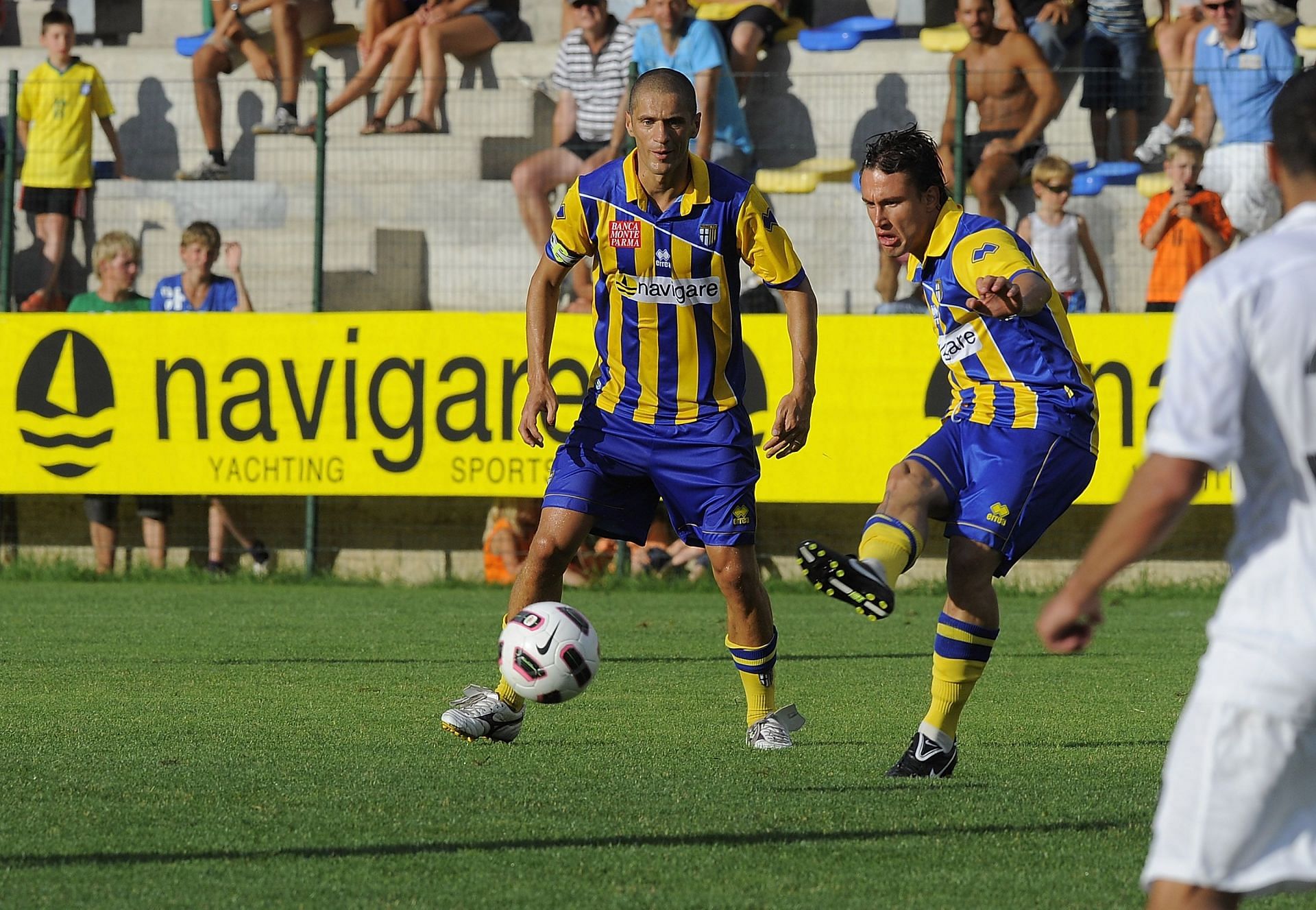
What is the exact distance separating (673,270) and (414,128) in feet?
30.6

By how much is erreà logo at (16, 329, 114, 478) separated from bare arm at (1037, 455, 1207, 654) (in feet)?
36.3

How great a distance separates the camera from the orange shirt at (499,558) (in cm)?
1301

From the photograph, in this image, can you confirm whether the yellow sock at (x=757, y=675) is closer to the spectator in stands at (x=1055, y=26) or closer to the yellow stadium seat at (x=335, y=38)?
the spectator in stands at (x=1055, y=26)

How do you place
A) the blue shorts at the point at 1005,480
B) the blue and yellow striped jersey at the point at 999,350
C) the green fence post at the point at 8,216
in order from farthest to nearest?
1. the green fence post at the point at 8,216
2. the blue and yellow striped jersey at the point at 999,350
3. the blue shorts at the point at 1005,480

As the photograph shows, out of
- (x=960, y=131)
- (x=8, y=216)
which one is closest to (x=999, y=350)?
(x=960, y=131)

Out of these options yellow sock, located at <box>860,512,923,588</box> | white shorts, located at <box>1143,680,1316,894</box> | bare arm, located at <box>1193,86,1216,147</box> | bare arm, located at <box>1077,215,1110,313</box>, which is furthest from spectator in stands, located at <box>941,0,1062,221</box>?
white shorts, located at <box>1143,680,1316,894</box>

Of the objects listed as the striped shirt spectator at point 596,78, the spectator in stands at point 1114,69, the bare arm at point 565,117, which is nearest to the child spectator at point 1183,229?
the spectator in stands at point 1114,69

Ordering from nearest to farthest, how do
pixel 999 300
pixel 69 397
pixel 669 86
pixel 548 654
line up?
pixel 999 300, pixel 548 654, pixel 669 86, pixel 69 397

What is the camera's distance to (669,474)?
6.56 m

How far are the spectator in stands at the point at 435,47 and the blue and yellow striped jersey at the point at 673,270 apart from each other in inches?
313

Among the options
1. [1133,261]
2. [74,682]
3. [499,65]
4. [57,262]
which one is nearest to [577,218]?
[74,682]

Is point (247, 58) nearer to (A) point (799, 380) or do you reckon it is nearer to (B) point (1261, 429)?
(A) point (799, 380)

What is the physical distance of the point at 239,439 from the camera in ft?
42.1

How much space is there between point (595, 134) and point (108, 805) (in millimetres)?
9949
